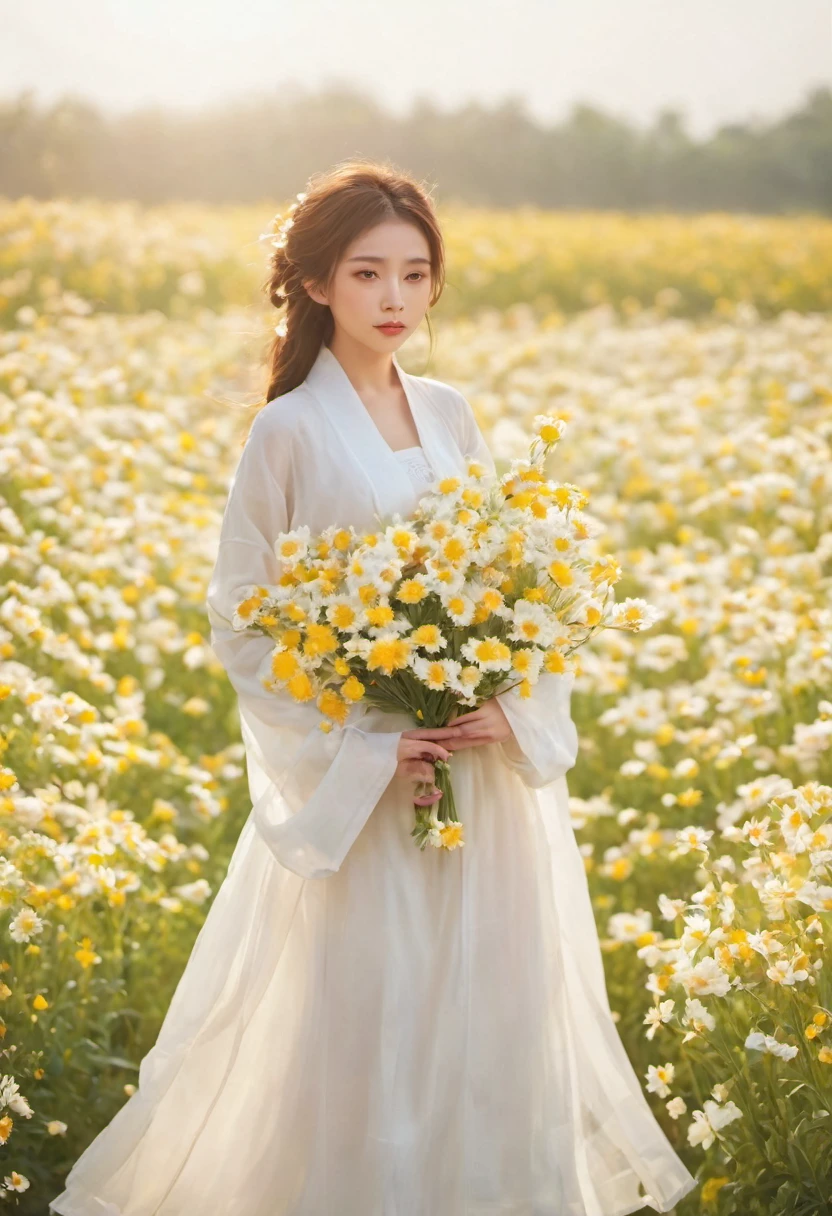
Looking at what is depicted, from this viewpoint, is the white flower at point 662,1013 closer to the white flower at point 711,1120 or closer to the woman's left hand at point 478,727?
the white flower at point 711,1120

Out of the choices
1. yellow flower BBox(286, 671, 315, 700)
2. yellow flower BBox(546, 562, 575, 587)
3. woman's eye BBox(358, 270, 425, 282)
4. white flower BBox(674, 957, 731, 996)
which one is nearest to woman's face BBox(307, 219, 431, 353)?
woman's eye BBox(358, 270, 425, 282)

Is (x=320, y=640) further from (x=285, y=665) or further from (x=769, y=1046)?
(x=769, y=1046)

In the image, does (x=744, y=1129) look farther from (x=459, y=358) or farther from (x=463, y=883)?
(x=459, y=358)

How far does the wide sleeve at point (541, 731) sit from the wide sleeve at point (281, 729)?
0.18m

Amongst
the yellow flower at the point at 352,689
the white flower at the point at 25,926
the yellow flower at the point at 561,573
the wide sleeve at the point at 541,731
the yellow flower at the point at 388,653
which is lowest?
the white flower at the point at 25,926

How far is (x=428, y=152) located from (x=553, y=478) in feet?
18.6

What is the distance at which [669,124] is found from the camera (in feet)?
29.2

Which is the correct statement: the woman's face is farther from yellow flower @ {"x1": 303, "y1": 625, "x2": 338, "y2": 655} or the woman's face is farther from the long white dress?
yellow flower @ {"x1": 303, "y1": 625, "x2": 338, "y2": 655}

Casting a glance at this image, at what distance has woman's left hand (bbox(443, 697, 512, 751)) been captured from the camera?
1905 millimetres

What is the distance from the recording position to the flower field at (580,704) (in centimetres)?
211

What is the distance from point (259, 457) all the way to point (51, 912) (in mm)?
1160

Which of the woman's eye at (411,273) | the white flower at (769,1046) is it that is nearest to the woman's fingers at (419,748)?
the white flower at (769,1046)

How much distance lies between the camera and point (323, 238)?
Result: 205 centimetres

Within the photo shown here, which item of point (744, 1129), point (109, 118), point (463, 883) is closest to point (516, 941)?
point (463, 883)
